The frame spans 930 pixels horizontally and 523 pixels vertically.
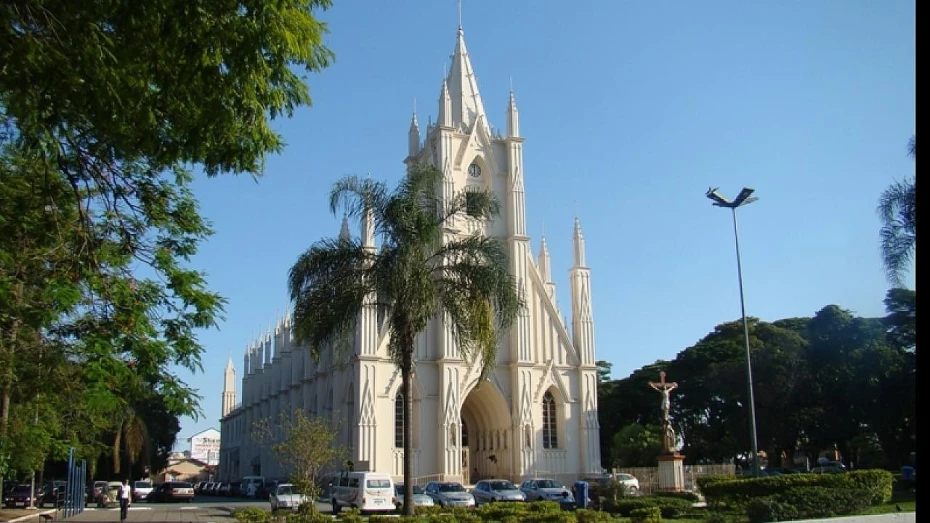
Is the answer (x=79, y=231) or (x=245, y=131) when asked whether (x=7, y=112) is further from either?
(x=245, y=131)

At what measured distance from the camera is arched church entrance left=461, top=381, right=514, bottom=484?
47.3m

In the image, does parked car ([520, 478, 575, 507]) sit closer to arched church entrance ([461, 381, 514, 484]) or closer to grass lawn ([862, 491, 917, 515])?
arched church entrance ([461, 381, 514, 484])

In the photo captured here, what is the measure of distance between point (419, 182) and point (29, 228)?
14.2 meters

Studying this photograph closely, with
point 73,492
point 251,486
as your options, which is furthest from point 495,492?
point 251,486

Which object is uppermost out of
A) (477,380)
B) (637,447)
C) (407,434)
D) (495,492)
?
(477,380)

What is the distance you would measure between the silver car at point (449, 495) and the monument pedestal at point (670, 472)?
7.62m

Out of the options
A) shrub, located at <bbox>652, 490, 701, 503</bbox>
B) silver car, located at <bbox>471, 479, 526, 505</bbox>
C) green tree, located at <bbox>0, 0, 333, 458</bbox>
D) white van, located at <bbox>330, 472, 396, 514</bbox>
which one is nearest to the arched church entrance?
silver car, located at <bbox>471, 479, 526, 505</bbox>

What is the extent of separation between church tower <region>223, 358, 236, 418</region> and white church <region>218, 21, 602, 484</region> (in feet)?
Answer: 127

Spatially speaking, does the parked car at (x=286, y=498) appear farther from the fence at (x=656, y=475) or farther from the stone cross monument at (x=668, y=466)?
the stone cross monument at (x=668, y=466)

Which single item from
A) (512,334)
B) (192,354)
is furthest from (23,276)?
(512,334)

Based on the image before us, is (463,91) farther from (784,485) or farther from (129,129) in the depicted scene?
(129,129)

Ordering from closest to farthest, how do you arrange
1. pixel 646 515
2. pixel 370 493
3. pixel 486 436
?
pixel 646 515, pixel 370 493, pixel 486 436

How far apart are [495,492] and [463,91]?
27.0m

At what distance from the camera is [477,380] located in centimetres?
4578
